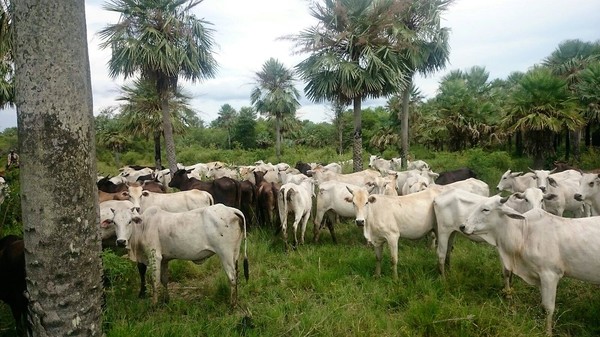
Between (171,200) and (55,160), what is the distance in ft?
21.3

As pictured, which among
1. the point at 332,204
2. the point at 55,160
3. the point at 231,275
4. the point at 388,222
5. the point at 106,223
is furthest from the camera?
the point at 332,204

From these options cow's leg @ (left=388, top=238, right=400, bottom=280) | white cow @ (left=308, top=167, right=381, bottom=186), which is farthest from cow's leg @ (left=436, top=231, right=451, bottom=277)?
white cow @ (left=308, top=167, right=381, bottom=186)

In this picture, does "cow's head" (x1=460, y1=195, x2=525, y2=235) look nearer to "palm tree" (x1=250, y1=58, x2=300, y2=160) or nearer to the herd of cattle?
the herd of cattle

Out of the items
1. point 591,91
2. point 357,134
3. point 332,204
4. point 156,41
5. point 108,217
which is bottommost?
point 332,204

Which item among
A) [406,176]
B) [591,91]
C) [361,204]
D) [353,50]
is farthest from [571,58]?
[361,204]

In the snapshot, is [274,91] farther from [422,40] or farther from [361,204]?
[361,204]

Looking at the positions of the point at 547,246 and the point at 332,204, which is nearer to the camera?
the point at 547,246

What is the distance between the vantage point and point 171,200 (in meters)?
9.47

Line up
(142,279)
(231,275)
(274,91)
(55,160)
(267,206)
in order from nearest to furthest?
(55,160) < (231,275) < (142,279) < (267,206) < (274,91)

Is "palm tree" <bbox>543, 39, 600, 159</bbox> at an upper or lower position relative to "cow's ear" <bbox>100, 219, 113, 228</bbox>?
upper

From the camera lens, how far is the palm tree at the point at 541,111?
16.8m

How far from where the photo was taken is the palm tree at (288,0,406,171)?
16.1 meters

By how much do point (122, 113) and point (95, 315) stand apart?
858 inches

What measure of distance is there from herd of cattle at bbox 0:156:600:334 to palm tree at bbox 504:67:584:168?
22.1 feet
